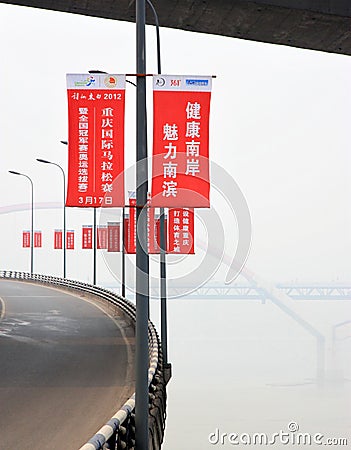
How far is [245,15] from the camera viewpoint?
78.7 ft

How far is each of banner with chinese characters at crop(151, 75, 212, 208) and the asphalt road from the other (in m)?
4.18

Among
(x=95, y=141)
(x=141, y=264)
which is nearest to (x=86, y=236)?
(x=95, y=141)

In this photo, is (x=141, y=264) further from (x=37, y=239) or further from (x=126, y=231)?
(x=37, y=239)

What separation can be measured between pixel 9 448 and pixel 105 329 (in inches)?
782

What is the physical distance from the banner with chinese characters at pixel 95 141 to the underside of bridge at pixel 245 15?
7.49 metres

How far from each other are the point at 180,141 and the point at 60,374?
8687 millimetres

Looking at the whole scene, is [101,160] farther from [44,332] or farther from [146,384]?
[44,332]

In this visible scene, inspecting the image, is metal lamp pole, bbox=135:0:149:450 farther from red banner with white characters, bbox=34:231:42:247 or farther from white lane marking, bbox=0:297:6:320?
red banner with white characters, bbox=34:231:42:247

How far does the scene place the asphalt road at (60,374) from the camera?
47.3ft

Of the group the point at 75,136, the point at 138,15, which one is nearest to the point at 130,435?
the point at 138,15

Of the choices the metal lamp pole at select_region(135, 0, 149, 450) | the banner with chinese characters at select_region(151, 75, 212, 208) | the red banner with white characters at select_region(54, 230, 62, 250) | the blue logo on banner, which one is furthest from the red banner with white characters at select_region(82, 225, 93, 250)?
the metal lamp pole at select_region(135, 0, 149, 450)

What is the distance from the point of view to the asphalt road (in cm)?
1441

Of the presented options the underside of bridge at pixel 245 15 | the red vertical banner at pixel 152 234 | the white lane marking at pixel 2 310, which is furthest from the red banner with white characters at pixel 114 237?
the underside of bridge at pixel 245 15

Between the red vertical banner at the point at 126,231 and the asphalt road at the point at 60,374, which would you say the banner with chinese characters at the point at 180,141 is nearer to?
the asphalt road at the point at 60,374
